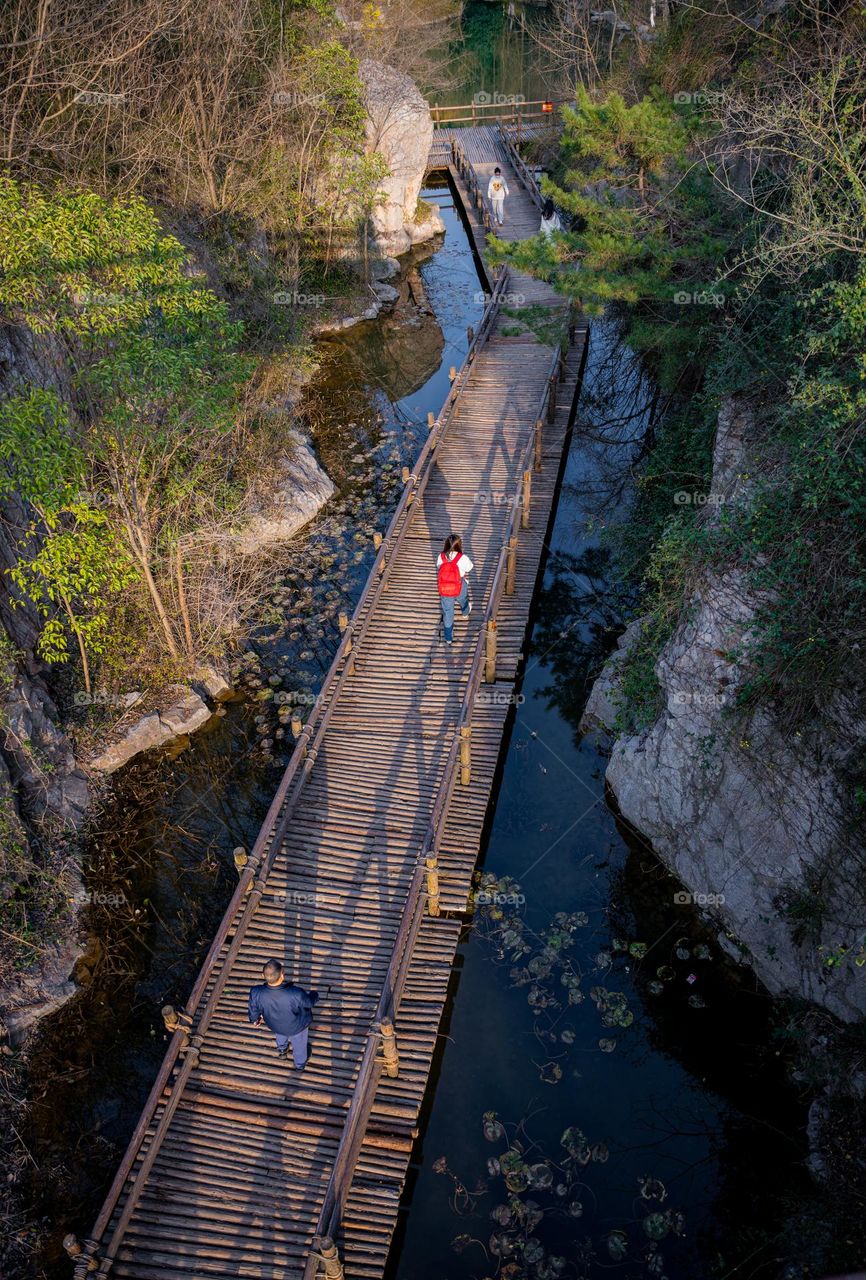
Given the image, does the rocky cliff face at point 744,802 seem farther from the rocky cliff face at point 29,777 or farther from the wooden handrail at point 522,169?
the wooden handrail at point 522,169

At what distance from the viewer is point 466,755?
12.3 m

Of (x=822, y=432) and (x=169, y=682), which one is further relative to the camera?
(x=169, y=682)

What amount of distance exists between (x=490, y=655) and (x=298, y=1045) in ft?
21.9

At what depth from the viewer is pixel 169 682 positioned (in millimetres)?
15242

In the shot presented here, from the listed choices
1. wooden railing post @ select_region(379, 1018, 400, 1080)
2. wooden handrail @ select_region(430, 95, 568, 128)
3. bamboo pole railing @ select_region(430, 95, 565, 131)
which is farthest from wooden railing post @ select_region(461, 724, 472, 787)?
wooden handrail @ select_region(430, 95, 568, 128)

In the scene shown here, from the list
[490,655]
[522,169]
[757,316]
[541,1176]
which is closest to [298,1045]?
[541,1176]

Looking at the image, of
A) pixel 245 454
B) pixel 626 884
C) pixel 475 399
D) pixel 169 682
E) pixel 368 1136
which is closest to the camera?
pixel 368 1136

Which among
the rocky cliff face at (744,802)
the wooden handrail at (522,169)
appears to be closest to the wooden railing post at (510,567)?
the rocky cliff face at (744,802)

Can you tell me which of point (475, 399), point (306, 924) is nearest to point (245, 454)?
point (475, 399)

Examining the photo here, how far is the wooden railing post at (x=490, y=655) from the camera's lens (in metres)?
13.7

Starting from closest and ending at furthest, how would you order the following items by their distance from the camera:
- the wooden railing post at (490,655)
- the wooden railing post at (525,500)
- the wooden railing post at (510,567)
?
the wooden railing post at (490,655) < the wooden railing post at (510,567) < the wooden railing post at (525,500)

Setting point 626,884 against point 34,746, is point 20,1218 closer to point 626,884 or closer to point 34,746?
point 34,746

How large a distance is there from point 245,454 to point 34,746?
8723 millimetres

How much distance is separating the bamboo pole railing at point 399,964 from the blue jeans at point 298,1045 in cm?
68
